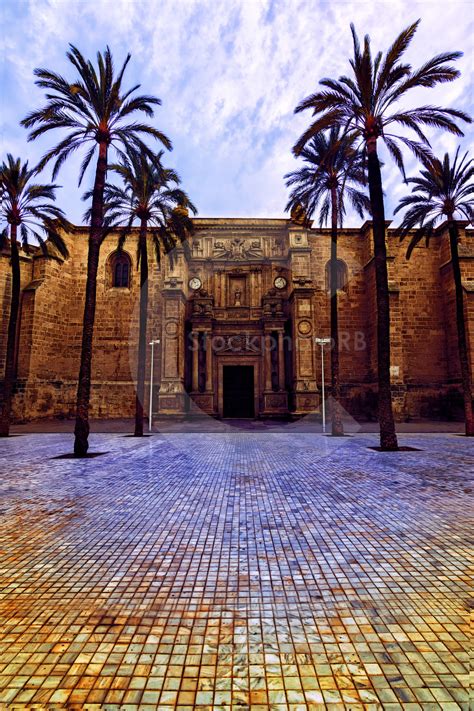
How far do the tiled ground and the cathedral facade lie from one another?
48.0 ft

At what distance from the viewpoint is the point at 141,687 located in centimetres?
175

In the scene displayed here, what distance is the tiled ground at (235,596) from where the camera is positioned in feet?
5.74

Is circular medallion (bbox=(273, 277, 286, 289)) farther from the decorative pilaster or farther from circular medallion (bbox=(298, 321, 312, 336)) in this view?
circular medallion (bbox=(298, 321, 312, 336))

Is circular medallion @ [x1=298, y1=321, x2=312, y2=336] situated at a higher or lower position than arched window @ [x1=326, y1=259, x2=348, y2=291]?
lower

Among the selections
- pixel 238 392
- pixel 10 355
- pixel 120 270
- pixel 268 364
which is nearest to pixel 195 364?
pixel 238 392

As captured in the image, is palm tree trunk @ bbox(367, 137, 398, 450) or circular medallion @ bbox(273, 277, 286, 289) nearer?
palm tree trunk @ bbox(367, 137, 398, 450)

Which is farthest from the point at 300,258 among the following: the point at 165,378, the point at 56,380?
the point at 56,380

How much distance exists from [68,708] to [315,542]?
2440 mm

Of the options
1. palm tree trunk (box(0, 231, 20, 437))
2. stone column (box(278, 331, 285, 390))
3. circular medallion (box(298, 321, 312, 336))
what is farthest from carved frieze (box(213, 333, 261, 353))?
palm tree trunk (box(0, 231, 20, 437))

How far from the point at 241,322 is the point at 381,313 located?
41.3 ft

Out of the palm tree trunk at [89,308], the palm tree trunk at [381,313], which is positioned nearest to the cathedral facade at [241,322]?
the palm tree trunk at [381,313]

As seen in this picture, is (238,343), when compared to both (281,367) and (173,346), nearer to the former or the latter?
(281,367)

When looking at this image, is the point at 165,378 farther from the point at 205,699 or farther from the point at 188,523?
the point at 205,699

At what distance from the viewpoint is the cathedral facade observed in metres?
19.9
